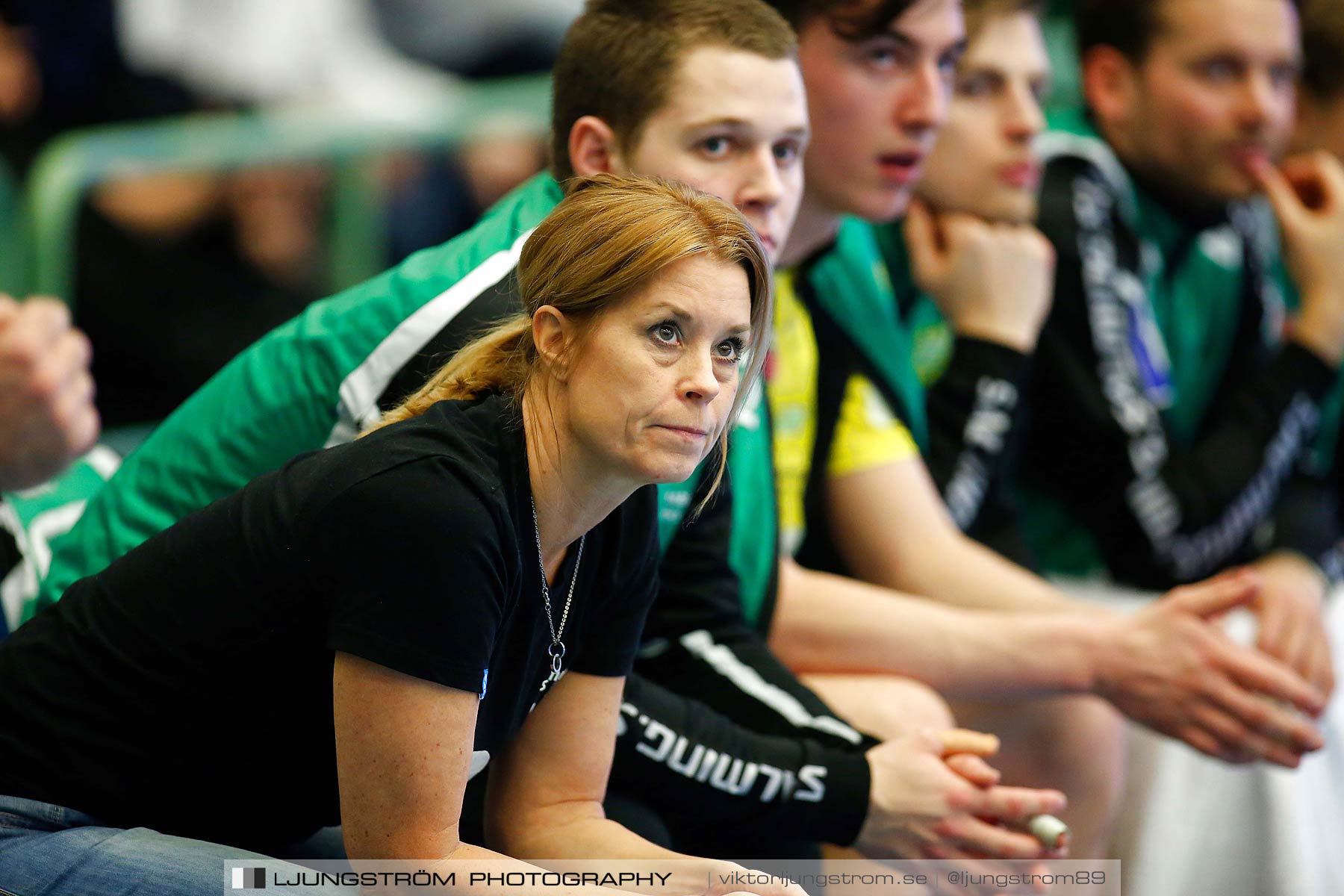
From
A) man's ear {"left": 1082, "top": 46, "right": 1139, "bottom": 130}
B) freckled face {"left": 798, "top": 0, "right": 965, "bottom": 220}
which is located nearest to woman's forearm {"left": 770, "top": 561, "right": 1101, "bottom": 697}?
freckled face {"left": 798, "top": 0, "right": 965, "bottom": 220}

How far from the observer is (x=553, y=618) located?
127 cm

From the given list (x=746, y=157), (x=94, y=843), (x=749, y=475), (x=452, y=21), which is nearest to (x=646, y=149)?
(x=746, y=157)

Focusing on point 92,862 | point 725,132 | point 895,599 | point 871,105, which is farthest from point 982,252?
point 92,862

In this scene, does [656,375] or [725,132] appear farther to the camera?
[725,132]

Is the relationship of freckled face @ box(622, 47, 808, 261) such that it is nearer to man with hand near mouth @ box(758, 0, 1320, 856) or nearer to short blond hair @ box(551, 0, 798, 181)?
short blond hair @ box(551, 0, 798, 181)

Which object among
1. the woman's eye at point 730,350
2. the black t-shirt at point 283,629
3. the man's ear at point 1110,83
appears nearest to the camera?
the black t-shirt at point 283,629

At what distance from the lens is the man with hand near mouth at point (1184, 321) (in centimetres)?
256

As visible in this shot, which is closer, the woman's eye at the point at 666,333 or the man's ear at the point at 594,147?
the woman's eye at the point at 666,333

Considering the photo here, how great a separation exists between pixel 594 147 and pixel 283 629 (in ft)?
2.17

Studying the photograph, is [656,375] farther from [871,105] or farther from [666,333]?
[871,105]

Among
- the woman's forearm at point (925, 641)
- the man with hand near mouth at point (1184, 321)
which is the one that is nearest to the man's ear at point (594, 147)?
the woman's forearm at point (925, 641)

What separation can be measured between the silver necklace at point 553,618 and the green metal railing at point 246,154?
1874 millimetres

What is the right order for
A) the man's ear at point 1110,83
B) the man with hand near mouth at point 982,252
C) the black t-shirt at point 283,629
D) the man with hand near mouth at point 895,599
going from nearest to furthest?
the black t-shirt at point 283,629 → the man with hand near mouth at point 895,599 → the man with hand near mouth at point 982,252 → the man's ear at point 1110,83

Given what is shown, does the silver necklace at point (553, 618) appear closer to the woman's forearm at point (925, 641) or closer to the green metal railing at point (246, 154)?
the woman's forearm at point (925, 641)
